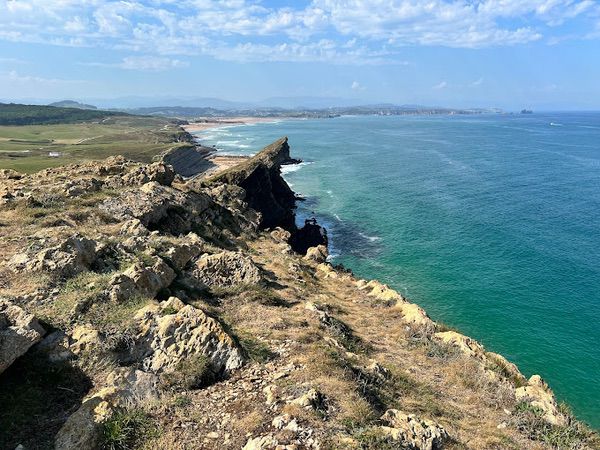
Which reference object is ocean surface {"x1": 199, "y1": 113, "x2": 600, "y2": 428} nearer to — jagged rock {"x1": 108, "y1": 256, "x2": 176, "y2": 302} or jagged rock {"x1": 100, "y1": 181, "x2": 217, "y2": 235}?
jagged rock {"x1": 100, "y1": 181, "x2": 217, "y2": 235}

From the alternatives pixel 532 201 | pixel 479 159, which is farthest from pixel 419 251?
pixel 479 159

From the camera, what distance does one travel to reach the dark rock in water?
213 feet

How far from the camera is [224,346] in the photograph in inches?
572

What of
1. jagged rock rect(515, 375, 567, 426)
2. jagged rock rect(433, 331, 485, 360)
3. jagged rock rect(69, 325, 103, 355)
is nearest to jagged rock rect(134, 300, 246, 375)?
jagged rock rect(69, 325, 103, 355)

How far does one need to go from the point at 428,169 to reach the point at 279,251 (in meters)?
91.5

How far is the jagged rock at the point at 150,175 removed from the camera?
38.1 metres

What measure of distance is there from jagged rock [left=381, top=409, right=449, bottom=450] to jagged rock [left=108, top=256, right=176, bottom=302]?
10.9m

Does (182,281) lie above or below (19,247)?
below

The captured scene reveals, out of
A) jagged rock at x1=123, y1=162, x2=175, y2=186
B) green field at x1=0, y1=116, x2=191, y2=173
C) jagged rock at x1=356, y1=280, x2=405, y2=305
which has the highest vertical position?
jagged rock at x1=123, y1=162, x2=175, y2=186

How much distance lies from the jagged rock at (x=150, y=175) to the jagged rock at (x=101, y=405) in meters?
28.1

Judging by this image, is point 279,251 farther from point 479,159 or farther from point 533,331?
point 479,159

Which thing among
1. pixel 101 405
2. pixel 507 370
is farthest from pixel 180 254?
pixel 507 370

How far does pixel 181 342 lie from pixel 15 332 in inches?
192

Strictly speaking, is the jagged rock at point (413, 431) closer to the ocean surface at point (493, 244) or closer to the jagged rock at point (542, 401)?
the jagged rock at point (542, 401)
